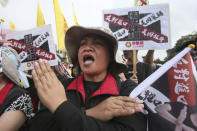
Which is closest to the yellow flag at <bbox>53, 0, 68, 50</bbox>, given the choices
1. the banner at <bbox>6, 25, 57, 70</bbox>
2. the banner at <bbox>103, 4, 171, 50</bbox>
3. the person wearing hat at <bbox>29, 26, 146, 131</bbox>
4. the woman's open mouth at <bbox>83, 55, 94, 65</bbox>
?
Answer: the banner at <bbox>6, 25, 57, 70</bbox>

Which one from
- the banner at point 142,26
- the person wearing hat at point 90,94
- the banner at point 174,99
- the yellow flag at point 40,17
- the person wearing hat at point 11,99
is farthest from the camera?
the yellow flag at point 40,17

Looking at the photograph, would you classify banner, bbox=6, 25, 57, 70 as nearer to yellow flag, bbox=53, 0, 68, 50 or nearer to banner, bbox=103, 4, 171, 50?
banner, bbox=103, 4, 171, 50

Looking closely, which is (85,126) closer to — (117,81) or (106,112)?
(106,112)

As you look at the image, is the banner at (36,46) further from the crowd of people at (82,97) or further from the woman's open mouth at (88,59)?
the woman's open mouth at (88,59)

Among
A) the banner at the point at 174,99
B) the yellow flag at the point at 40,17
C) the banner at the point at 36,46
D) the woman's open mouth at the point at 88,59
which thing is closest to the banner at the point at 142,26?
the banner at the point at 36,46

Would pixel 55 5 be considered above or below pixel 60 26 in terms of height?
above

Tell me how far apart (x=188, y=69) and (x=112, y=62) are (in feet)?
2.18

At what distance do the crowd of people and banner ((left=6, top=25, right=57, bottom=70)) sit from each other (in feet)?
5.11

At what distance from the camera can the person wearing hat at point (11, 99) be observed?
1470 millimetres

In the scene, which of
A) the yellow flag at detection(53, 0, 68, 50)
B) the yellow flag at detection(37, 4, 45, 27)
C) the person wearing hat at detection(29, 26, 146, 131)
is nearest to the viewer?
the person wearing hat at detection(29, 26, 146, 131)

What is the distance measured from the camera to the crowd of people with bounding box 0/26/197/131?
1.11 m

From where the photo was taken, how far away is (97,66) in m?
1.58

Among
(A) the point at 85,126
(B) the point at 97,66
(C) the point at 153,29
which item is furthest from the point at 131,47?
(A) the point at 85,126

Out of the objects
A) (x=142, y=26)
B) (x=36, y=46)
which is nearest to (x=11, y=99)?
(x=36, y=46)
